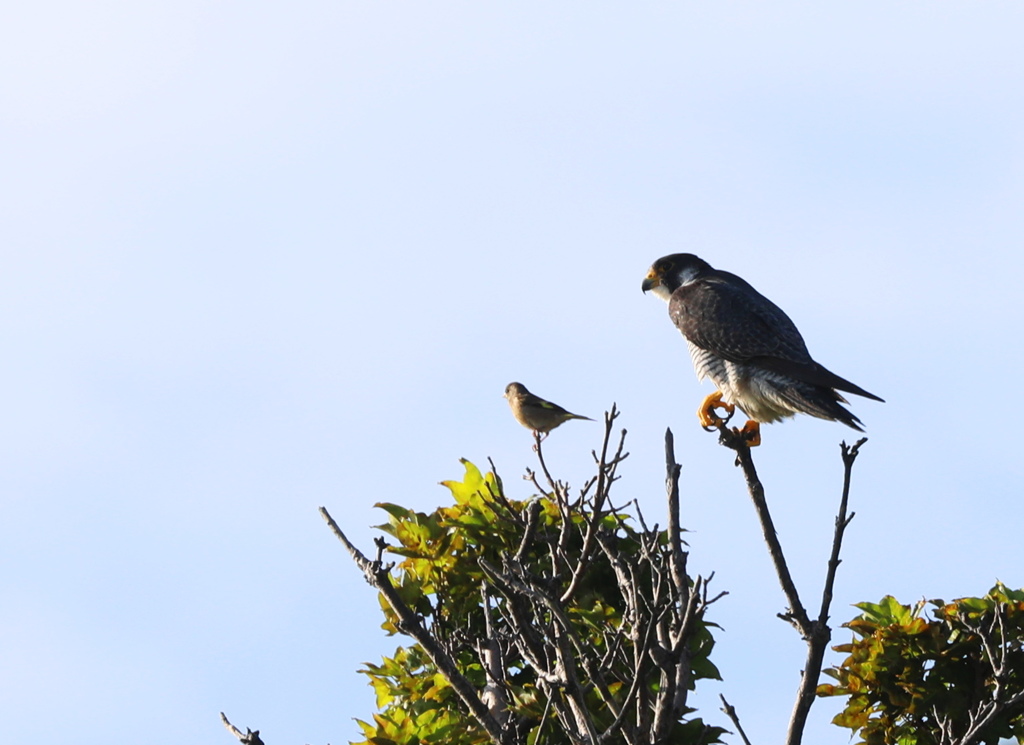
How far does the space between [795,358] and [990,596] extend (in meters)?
2.36

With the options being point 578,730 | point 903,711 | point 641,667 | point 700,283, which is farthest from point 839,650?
point 700,283

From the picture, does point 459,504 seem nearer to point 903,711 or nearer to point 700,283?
point 903,711

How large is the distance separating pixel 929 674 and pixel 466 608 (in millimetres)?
2154

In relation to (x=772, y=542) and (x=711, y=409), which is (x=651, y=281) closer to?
(x=711, y=409)

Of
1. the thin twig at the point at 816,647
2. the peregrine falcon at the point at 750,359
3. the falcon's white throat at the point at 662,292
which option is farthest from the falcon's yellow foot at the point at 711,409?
the thin twig at the point at 816,647

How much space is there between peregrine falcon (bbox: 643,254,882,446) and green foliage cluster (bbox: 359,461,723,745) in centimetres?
185

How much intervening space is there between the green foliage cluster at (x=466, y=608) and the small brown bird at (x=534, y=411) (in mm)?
4249

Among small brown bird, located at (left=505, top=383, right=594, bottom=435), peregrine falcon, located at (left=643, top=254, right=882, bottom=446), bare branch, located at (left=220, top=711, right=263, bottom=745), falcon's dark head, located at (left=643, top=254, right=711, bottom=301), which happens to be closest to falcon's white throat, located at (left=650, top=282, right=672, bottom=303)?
falcon's dark head, located at (left=643, top=254, right=711, bottom=301)

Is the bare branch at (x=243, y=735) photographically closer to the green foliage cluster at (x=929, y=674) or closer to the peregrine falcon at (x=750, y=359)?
the green foliage cluster at (x=929, y=674)

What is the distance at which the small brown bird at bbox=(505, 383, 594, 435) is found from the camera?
33.2 ft

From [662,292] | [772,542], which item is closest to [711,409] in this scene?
[662,292]

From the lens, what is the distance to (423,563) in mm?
5488

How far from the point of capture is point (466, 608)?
5609 mm

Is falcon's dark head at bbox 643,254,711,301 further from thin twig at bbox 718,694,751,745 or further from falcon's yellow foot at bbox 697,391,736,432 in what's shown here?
thin twig at bbox 718,694,751,745
